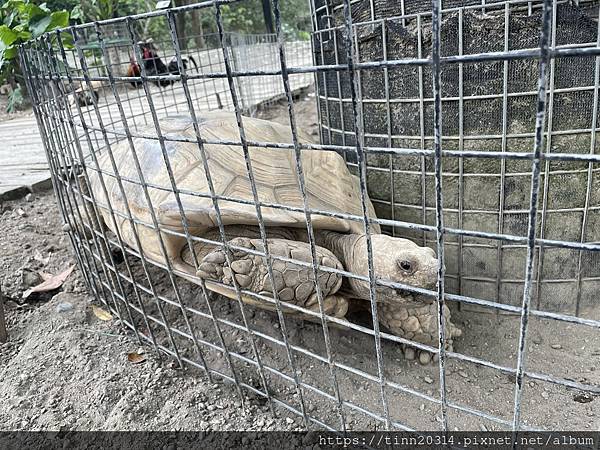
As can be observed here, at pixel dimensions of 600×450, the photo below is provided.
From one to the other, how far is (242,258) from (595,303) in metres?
1.66

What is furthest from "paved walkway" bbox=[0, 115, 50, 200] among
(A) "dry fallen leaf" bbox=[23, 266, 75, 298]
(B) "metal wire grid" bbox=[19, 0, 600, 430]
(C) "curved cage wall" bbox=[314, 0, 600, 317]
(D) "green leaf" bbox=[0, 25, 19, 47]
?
(C) "curved cage wall" bbox=[314, 0, 600, 317]

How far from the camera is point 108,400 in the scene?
6.13ft

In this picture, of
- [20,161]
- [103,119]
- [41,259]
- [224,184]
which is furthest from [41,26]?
[224,184]

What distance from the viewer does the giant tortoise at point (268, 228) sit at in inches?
64.3

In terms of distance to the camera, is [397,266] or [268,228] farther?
[268,228]

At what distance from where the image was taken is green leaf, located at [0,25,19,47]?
3865 millimetres

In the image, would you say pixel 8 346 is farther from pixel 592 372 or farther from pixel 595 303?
pixel 595 303

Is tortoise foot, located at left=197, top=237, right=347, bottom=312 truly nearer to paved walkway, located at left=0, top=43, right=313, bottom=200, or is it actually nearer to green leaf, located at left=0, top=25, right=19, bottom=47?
paved walkway, located at left=0, top=43, right=313, bottom=200

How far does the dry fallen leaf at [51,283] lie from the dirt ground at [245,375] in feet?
0.43

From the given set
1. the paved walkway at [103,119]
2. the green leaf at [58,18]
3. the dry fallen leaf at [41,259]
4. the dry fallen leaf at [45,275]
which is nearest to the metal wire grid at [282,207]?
the dry fallen leaf at [45,275]

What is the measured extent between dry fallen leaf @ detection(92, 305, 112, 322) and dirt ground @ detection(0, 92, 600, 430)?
0.06ft

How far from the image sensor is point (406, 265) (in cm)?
166

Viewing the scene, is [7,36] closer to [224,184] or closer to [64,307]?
[64,307]

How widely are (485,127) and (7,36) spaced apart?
12.4 feet
